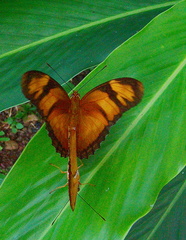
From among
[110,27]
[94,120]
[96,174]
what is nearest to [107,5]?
[110,27]

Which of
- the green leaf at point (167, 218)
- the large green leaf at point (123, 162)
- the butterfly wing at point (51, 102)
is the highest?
the butterfly wing at point (51, 102)

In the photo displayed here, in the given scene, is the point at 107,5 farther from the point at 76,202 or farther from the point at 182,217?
the point at 182,217

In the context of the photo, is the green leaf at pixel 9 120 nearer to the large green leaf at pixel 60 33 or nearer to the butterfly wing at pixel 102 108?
the large green leaf at pixel 60 33

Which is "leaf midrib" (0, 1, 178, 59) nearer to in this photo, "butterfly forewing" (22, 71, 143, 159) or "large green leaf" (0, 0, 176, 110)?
"large green leaf" (0, 0, 176, 110)

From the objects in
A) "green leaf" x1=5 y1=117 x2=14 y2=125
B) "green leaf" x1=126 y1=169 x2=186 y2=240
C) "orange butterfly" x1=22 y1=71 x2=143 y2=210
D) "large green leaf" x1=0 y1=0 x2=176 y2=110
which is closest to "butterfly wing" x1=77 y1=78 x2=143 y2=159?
"orange butterfly" x1=22 y1=71 x2=143 y2=210

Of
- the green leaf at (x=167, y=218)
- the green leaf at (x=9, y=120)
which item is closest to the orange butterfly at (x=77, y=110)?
the green leaf at (x=167, y=218)

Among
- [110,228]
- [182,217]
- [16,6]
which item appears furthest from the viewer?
[182,217]
